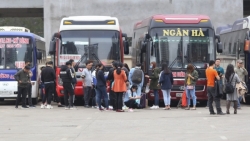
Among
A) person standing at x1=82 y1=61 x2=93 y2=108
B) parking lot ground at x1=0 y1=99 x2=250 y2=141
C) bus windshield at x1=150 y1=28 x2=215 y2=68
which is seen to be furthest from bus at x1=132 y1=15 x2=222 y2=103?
parking lot ground at x1=0 y1=99 x2=250 y2=141

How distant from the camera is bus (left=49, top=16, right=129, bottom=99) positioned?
26.2 metres

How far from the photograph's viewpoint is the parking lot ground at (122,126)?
15320mm

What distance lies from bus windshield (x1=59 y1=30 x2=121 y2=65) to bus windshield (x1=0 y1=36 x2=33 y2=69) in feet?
6.79

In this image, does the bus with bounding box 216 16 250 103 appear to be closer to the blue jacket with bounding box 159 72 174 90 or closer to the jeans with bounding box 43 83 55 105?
the blue jacket with bounding box 159 72 174 90

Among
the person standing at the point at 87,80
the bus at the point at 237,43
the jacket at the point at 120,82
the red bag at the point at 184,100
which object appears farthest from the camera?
the bus at the point at 237,43

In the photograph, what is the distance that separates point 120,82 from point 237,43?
8016 millimetres

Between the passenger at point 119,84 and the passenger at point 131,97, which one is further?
the passenger at point 131,97

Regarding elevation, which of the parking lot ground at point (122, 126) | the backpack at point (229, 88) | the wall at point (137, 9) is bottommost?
the parking lot ground at point (122, 126)

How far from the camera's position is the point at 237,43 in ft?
96.4

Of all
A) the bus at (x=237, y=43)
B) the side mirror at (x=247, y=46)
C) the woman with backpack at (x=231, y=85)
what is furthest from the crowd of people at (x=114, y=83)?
the bus at (x=237, y=43)

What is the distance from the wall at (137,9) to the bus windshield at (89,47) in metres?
19.7

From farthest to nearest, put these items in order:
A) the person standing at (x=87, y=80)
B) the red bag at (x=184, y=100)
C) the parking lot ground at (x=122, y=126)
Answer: the person standing at (x=87, y=80) < the red bag at (x=184, y=100) < the parking lot ground at (x=122, y=126)

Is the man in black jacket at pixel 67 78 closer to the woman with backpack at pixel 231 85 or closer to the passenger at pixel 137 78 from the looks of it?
the passenger at pixel 137 78

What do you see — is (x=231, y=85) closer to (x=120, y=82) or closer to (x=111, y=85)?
(x=120, y=82)
